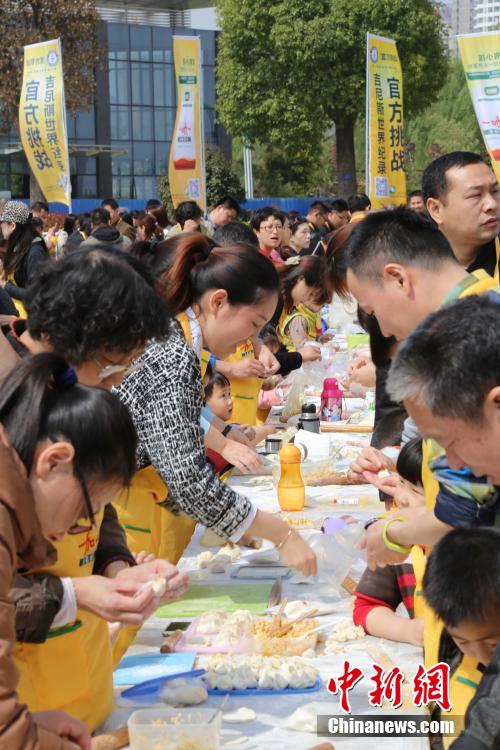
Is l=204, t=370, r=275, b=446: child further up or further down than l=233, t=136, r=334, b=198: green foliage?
further down

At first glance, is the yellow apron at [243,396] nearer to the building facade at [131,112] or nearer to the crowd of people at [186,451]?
the crowd of people at [186,451]

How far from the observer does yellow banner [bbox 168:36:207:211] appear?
1153cm

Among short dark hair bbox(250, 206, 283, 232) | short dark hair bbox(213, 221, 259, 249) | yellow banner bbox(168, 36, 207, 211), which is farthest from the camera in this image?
yellow banner bbox(168, 36, 207, 211)

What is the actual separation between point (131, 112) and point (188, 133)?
2607 centimetres

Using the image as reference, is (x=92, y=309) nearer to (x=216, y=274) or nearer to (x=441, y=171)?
(x=216, y=274)

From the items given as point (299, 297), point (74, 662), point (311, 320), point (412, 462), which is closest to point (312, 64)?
point (311, 320)

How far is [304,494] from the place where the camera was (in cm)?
381

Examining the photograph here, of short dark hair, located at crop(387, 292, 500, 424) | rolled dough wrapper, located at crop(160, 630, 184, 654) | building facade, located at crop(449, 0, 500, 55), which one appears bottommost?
rolled dough wrapper, located at crop(160, 630, 184, 654)

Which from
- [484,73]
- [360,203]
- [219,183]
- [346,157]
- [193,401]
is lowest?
[193,401]

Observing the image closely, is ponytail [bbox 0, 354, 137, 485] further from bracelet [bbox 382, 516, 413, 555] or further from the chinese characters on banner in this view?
bracelet [bbox 382, 516, 413, 555]

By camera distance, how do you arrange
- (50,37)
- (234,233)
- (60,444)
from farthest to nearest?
(50,37) < (234,233) < (60,444)

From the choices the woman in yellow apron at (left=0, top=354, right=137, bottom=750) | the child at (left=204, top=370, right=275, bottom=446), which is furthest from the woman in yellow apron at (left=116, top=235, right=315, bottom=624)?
the child at (left=204, top=370, right=275, bottom=446)

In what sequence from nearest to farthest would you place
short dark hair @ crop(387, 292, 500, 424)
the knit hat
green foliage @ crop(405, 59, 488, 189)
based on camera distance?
short dark hair @ crop(387, 292, 500, 424), the knit hat, green foliage @ crop(405, 59, 488, 189)

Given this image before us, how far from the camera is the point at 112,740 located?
201cm
